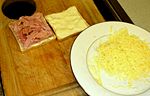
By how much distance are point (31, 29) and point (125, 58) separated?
0.39 meters

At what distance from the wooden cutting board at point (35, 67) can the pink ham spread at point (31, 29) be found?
31 millimetres

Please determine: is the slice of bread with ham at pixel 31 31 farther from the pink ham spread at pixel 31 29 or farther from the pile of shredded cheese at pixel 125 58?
the pile of shredded cheese at pixel 125 58

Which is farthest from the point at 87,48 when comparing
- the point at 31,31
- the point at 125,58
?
the point at 31,31

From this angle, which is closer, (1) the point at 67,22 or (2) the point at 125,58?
(2) the point at 125,58

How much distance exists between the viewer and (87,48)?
35.1 inches

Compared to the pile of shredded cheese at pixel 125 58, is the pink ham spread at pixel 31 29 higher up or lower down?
higher up

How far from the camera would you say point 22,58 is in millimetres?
919

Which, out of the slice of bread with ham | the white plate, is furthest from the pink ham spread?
the white plate

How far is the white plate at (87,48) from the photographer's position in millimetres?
789

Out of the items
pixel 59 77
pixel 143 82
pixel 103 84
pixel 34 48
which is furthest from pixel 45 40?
pixel 143 82

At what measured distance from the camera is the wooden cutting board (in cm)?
84

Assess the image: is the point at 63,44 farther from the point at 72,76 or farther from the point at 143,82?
the point at 143,82

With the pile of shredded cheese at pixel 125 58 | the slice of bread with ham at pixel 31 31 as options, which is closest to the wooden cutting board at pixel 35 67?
the slice of bread with ham at pixel 31 31

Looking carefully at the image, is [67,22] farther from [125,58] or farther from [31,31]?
[125,58]
